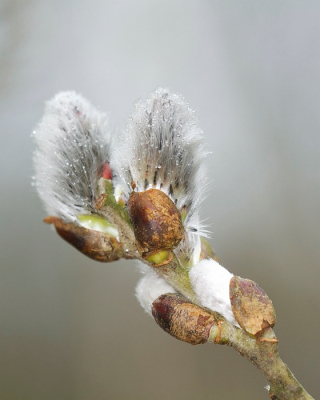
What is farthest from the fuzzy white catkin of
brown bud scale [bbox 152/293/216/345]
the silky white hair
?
brown bud scale [bbox 152/293/216/345]

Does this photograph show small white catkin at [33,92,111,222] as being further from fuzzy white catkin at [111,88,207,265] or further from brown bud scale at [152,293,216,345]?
brown bud scale at [152,293,216,345]

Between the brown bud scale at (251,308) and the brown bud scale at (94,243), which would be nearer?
the brown bud scale at (251,308)

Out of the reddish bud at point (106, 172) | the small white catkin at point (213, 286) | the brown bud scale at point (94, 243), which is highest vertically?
the reddish bud at point (106, 172)

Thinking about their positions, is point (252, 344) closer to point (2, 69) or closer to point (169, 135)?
point (169, 135)

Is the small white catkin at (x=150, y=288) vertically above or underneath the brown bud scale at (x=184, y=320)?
above

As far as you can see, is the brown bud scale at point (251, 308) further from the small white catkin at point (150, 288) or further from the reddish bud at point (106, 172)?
the reddish bud at point (106, 172)

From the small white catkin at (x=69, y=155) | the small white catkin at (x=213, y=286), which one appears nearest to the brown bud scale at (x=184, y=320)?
the small white catkin at (x=213, y=286)

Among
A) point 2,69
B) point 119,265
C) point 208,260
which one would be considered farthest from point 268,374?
point 2,69
